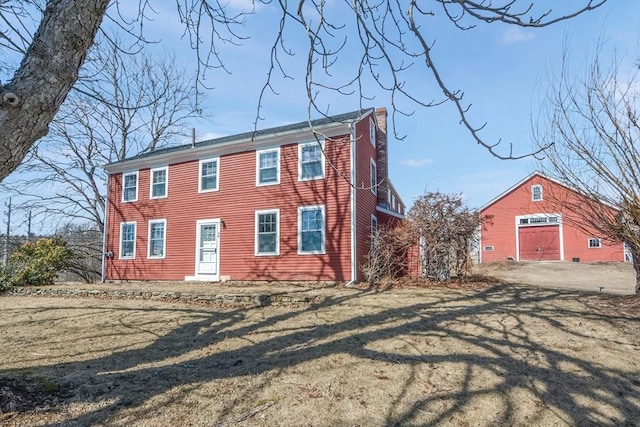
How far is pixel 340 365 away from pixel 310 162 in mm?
8148

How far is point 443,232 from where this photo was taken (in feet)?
34.9

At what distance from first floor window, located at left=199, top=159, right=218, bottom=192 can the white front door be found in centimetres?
125

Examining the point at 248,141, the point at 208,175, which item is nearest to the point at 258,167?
the point at 248,141

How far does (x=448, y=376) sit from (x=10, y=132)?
461 cm

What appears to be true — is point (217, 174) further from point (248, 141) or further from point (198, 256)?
point (198, 256)

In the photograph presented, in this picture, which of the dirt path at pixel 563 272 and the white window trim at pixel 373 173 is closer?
the white window trim at pixel 373 173

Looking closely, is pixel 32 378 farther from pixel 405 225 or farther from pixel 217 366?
pixel 405 225

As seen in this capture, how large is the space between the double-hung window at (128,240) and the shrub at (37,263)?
2.12 meters

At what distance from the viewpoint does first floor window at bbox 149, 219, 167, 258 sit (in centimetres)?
1473

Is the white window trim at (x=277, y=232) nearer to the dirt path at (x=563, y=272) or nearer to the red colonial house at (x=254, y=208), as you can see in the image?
the red colonial house at (x=254, y=208)

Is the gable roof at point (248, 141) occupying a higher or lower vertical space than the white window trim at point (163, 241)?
higher

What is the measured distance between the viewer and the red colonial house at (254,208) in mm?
11773

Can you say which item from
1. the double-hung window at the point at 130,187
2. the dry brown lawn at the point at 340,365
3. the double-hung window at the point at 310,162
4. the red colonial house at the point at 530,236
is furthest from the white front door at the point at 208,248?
the red colonial house at the point at 530,236

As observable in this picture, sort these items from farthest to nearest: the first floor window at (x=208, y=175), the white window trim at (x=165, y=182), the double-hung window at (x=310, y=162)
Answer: the white window trim at (x=165, y=182) < the first floor window at (x=208, y=175) < the double-hung window at (x=310, y=162)
